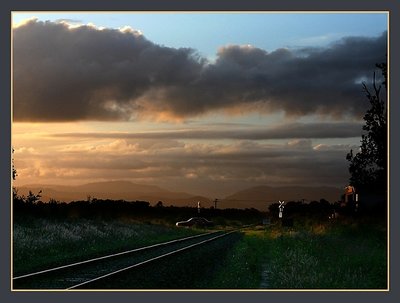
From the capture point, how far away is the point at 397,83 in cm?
2212

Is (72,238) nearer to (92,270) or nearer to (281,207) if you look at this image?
(92,270)

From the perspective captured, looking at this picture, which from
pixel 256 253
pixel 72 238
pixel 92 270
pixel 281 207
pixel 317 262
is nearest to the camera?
pixel 317 262

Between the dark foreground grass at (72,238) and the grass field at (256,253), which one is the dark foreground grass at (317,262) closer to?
the grass field at (256,253)

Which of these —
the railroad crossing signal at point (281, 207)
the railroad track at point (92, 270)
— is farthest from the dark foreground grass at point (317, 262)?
the railroad track at point (92, 270)

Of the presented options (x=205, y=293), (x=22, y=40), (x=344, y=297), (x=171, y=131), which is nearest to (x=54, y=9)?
(x=22, y=40)

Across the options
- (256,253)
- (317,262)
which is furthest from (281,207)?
(317,262)

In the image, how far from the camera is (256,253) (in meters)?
30.2

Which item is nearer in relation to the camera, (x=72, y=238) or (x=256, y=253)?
(x=256, y=253)

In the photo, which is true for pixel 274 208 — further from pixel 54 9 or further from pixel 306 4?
pixel 54 9

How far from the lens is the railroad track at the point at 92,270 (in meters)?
21.4

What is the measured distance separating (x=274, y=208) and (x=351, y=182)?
291 centimetres

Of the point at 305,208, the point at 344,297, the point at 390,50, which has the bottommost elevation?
the point at 344,297

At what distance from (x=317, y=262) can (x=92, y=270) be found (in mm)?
6440

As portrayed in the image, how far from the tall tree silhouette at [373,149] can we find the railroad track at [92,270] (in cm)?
704
